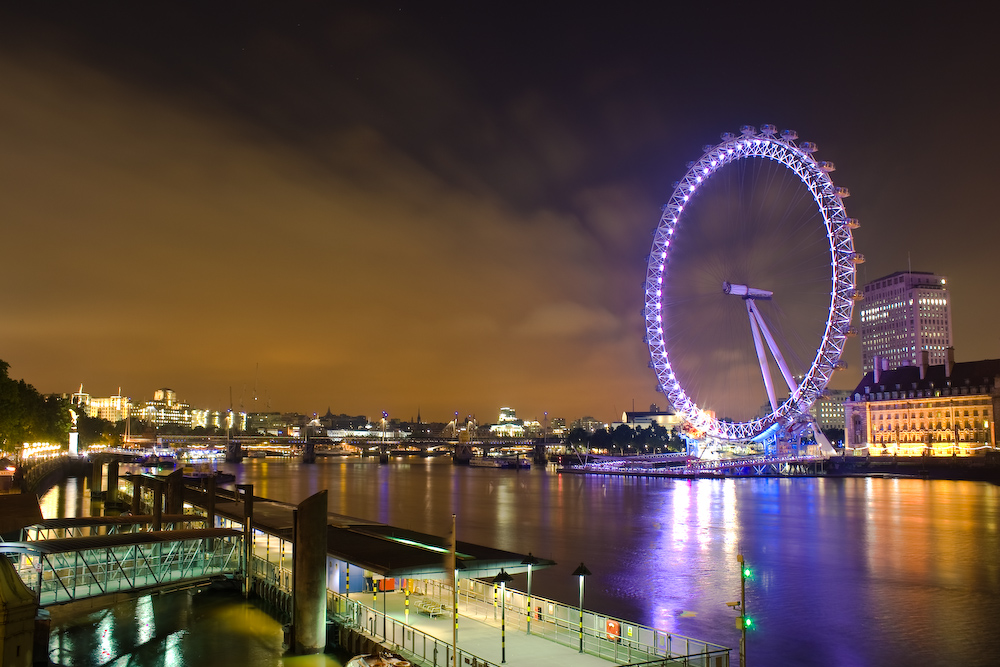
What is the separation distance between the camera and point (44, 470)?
86188mm

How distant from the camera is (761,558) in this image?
4781 centimetres

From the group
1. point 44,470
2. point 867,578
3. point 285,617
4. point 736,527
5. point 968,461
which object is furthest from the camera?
point 968,461

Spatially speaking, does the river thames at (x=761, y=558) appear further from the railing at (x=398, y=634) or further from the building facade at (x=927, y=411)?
the building facade at (x=927, y=411)

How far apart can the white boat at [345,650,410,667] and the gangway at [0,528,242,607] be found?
30.6ft

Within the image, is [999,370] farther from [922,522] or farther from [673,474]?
[922,522]

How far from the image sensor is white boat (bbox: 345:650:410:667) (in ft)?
59.3

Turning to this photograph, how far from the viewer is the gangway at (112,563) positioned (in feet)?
73.9

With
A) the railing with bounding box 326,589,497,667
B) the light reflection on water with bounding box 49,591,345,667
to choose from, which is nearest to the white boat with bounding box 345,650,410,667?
the railing with bounding box 326,589,497,667

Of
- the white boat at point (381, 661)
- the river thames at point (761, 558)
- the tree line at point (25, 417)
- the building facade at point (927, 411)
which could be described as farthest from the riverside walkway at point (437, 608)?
the building facade at point (927, 411)

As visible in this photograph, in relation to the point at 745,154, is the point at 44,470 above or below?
below

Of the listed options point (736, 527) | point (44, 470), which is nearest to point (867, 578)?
point (736, 527)

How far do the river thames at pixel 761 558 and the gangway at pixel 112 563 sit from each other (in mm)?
2011

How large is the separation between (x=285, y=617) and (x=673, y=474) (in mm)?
111412

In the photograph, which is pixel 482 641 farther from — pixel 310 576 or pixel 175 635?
pixel 175 635
